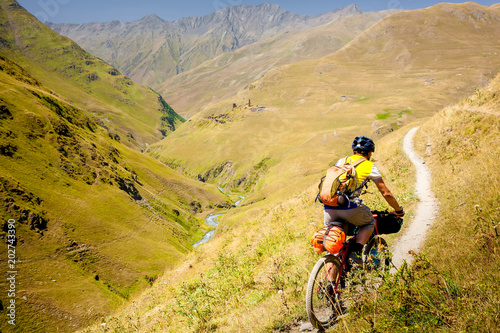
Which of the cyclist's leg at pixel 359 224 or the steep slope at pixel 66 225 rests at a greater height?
the cyclist's leg at pixel 359 224

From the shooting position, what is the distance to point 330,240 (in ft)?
16.3

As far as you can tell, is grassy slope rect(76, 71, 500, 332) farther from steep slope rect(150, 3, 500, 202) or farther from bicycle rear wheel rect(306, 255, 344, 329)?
steep slope rect(150, 3, 500, 202)

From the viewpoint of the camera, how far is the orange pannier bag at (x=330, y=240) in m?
4.88

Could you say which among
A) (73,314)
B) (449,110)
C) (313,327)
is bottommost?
(73,314)

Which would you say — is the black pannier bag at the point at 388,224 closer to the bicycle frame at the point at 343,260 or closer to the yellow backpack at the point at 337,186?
the bicycle frame at the point at 343,260

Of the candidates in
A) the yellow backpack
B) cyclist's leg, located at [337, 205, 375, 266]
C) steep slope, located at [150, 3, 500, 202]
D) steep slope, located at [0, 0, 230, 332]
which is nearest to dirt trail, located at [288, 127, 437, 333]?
cyclist's leg, located at [337, 205, 375, 266]

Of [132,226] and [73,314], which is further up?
[73,314]

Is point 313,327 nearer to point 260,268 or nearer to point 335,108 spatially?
point 260,268

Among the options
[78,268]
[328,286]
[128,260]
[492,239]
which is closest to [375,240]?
[328,286]

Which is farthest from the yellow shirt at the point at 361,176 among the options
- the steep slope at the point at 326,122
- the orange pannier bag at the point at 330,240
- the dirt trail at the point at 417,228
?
the steep slope at the point at 326,122

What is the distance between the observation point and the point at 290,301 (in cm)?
628

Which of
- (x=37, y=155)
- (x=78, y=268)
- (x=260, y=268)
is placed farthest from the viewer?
(x=37, y=155)

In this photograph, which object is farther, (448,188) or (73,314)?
(73,314)

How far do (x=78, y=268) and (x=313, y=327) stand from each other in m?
54.3
